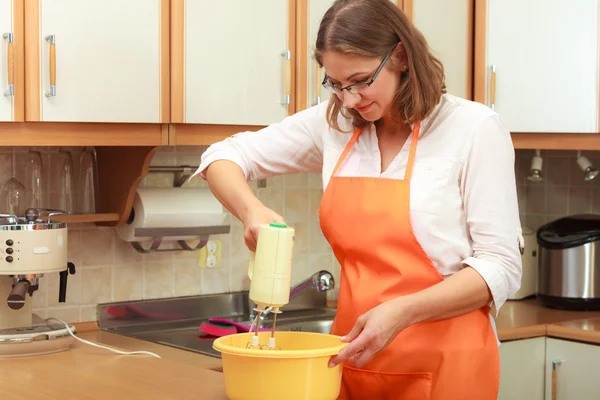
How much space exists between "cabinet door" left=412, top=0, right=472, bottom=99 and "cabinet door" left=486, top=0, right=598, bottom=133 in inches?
2.8

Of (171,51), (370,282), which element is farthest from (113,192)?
(370,282)

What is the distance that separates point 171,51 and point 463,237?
1035 mm

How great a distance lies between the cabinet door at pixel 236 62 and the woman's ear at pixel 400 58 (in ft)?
2.82

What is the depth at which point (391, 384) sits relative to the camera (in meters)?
1.87

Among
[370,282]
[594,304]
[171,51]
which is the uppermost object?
[171,51]

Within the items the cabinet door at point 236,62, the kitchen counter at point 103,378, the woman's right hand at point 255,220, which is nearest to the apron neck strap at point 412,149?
the woman's right hand at point 255,220

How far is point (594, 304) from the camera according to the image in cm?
314

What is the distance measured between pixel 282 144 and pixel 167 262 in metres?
0.96

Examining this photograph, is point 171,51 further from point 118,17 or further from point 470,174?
point 470,174

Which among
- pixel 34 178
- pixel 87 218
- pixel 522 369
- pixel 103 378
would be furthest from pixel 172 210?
pixel 522 369

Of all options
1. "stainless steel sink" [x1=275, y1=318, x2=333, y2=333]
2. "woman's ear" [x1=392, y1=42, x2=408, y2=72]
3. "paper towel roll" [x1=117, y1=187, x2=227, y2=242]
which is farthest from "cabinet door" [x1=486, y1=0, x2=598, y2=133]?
"woman's ear" [x1=392, y1=42, x2=408, y2=72]

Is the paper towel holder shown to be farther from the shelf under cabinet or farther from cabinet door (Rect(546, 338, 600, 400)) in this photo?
cabinet door (Rect(546, 338, 600, 400))

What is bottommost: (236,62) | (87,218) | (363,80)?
(87,218)

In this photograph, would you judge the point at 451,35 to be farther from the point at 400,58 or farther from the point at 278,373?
the point at 278,373
